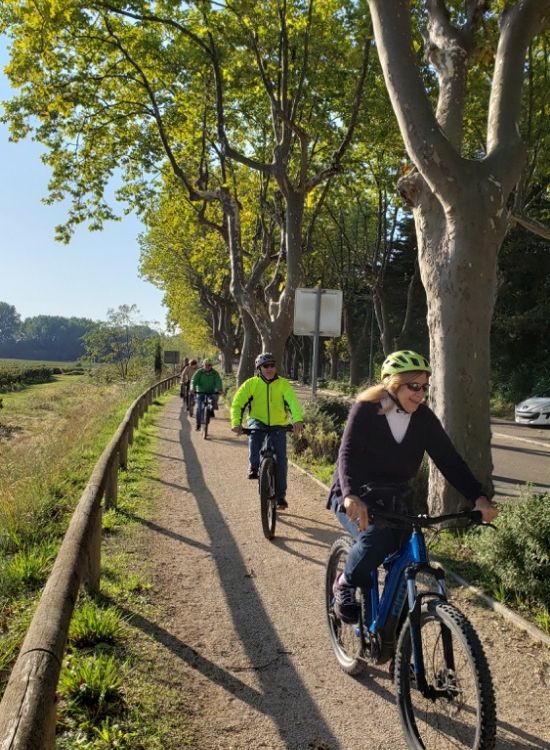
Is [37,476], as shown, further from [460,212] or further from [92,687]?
[460,212]

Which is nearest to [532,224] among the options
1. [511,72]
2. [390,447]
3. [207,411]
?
[511,72]

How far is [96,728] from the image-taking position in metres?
3.12

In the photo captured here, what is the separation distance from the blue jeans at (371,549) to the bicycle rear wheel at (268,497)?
3.34 metres

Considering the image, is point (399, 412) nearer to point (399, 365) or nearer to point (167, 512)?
point (399, 365)

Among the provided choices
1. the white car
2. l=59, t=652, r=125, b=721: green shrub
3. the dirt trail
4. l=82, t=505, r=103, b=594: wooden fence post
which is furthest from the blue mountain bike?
the white car

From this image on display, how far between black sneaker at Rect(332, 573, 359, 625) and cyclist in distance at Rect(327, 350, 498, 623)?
0.10 metres

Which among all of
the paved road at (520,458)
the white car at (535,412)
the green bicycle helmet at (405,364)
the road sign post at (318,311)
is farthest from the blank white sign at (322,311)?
the white car at (535,412)

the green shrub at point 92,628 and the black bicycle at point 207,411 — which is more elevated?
the black bicycle at point 207,411

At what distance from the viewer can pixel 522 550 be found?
5008 millimetres

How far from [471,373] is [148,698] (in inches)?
172

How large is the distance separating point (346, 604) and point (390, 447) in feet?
3.22

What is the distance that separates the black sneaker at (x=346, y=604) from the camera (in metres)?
3.78

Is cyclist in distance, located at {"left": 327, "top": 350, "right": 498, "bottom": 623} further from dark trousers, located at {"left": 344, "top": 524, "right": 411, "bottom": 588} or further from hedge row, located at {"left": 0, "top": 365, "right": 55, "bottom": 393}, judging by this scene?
hedge row, located at {"left": 0, "top": 365, "right": 55, "bottom": 393}

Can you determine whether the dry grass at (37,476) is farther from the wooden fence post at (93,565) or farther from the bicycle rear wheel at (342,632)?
the bicycle rear wheel at (342,632)
